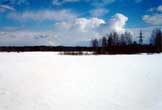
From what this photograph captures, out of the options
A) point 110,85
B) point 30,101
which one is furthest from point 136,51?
point 30,101

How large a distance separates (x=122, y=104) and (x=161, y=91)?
1.42m

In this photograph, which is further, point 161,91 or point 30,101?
point 161,91

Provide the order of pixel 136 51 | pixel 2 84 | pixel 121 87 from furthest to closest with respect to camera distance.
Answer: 1. pixel 136 51
2. pixel 2 84
3. pixel 121 87

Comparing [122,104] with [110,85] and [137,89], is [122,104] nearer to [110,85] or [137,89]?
[137,89]

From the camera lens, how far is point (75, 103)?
404 cm

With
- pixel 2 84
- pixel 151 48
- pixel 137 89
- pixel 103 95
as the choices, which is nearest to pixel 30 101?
pixel 103 95

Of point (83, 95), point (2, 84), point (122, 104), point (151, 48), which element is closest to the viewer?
point (122, 104)

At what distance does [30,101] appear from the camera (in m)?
4.13

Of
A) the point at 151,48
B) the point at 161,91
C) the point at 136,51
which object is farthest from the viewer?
the point at 136,51

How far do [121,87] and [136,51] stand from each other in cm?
2600

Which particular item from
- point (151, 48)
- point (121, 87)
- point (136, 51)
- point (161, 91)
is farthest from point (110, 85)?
point (136, 51)

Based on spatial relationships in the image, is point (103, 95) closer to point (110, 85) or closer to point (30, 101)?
point (110, 85)

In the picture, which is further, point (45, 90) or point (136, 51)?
point (136, 51)

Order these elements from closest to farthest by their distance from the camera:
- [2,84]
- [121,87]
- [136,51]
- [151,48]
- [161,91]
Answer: [161,91] < [121,87] < [2,84] < [151,48] < [136,51]
